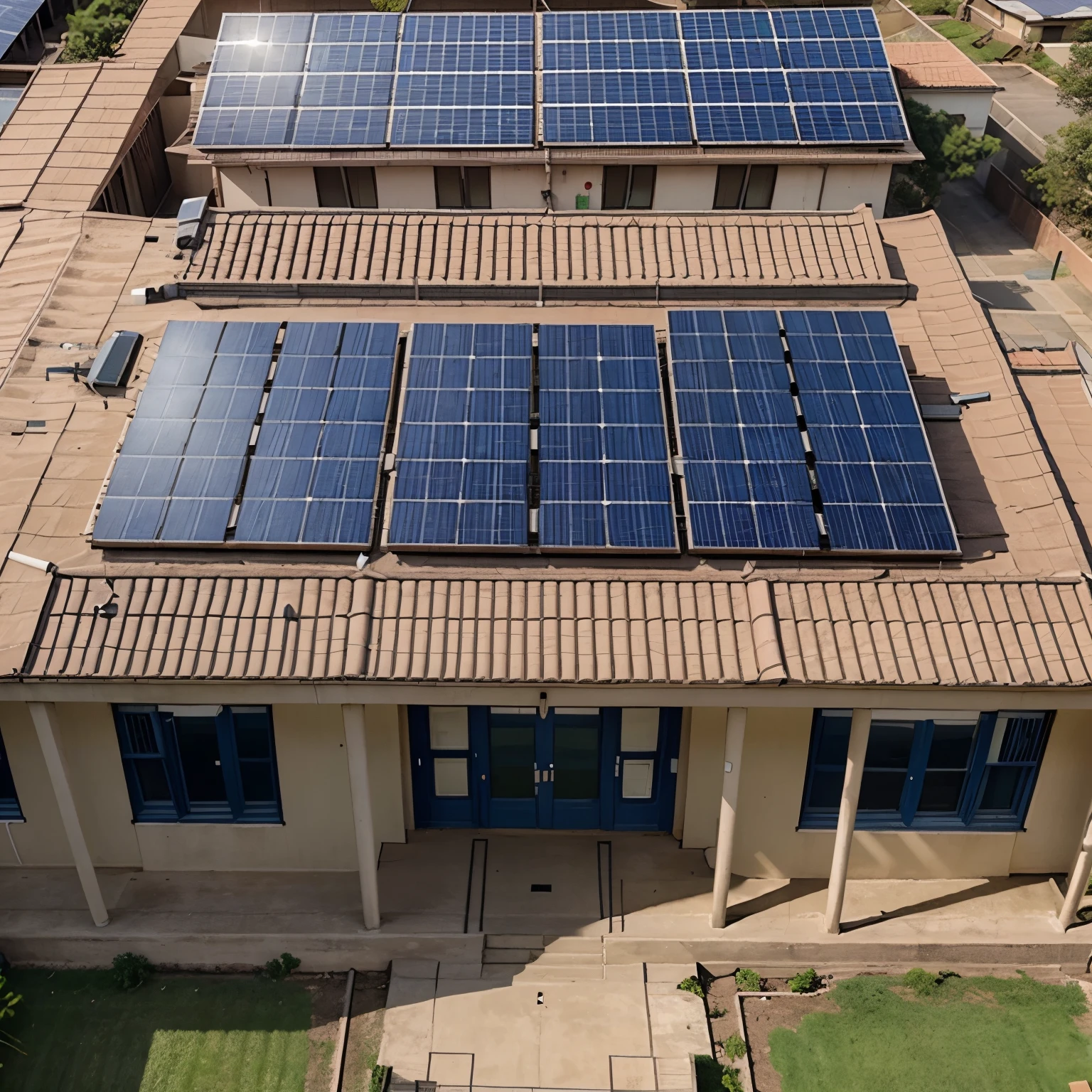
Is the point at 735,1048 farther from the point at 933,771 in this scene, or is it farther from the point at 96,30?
the point at 96,30

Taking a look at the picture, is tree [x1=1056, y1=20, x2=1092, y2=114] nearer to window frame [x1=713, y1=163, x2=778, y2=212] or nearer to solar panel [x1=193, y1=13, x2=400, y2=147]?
window frame [x1=713, y1=163, x2=778, y2=212]

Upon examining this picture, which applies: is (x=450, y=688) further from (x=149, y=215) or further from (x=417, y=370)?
(x=149, y=215)

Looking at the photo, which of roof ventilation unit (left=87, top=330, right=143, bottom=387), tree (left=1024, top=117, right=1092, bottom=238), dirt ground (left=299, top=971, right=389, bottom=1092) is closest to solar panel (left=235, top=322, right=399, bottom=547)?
roof ventilation unit (left=87, top=330, right=143, bottom=387)

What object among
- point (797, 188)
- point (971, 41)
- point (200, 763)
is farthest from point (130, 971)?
point (971, 41)

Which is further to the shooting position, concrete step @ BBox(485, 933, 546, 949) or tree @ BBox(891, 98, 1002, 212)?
tree @ BBox(891, 98, 1002, 212)

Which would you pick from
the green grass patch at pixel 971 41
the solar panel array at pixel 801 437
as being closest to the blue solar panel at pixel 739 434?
the solar panel array at pixel 801 437

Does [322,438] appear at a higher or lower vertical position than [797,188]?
higher
